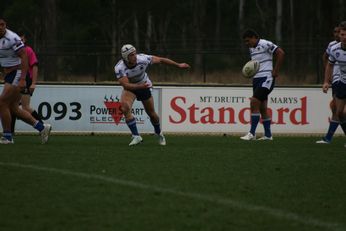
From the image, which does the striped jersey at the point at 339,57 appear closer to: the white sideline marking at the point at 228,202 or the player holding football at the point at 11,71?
the player holding football at the point at 11,71

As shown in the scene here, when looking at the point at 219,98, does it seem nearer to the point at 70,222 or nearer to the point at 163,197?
the point at 163,197

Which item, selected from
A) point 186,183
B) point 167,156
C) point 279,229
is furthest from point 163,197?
point 167,156

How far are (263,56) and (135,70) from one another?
141 inches

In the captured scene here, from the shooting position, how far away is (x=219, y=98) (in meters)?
21.2

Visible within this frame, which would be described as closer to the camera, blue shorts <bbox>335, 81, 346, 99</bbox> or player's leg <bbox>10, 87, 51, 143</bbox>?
player's leg <bbox>10, 87, 51, 143</bbox>

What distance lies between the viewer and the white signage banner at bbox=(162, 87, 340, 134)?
69.4 ft

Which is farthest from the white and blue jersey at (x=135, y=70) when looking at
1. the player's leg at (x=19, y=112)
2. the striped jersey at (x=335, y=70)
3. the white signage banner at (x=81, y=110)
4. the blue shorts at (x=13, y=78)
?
the white signage banner at (x=81, y=110)

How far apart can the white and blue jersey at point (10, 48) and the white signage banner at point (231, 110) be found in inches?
285

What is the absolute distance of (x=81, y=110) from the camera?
21.1m

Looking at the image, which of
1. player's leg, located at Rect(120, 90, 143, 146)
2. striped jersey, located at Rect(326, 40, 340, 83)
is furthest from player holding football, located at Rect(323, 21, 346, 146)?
player's leg, located at Rect(120, 90, 143, 146)

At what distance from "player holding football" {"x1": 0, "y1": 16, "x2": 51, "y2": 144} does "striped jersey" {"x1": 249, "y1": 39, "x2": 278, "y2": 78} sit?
4.98 m

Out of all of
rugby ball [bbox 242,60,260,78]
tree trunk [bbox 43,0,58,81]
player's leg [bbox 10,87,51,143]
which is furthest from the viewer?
tree trunk [bbox 43,0,58,81]

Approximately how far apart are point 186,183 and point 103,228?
2.59 m

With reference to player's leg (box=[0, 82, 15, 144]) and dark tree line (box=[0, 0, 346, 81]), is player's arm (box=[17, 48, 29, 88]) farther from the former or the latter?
dark tree line (box=[0, 0, 346, 81])
